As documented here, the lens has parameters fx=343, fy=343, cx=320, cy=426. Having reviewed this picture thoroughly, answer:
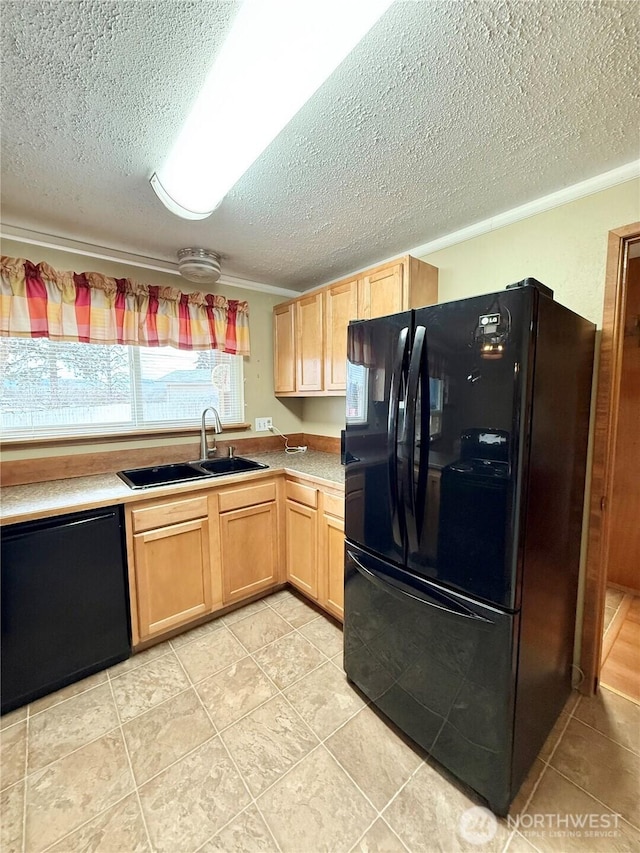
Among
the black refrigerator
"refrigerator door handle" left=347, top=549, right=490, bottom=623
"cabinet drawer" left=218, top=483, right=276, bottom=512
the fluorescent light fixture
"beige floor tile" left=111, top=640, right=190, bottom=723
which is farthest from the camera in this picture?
"cabinet drawer" left=218, top=483, right=276, bottom=512

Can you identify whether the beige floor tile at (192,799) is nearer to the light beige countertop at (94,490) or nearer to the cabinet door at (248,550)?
the cabinet door at (248,550)

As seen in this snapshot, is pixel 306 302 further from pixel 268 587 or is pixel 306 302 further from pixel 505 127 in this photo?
pixel 268 587

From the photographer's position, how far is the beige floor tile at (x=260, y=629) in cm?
202

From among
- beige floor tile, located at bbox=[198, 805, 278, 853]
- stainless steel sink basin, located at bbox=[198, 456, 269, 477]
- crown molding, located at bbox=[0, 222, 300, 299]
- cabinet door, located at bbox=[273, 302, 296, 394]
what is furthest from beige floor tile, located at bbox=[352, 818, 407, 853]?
crown molding, located at bbox=[0, 222, 300, 299]

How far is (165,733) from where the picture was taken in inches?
58.0

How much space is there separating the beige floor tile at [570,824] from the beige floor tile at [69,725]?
167cm

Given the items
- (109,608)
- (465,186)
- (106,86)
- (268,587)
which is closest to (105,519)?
(109,608)

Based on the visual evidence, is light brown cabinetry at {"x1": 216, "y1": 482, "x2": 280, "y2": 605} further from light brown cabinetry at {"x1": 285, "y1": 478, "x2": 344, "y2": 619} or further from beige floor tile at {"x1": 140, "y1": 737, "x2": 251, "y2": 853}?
beige floor tile at {"x1": 140, "y1": 737, "x2": 251, "y2": 853}

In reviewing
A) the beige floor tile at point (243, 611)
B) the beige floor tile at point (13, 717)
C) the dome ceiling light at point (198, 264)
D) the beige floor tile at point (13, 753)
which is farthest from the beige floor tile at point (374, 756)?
the dome ceiling light at point (198, 264)

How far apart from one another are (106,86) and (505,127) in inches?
52.3

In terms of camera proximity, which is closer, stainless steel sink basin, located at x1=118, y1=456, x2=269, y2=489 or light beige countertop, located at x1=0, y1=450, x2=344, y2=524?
light beige countertop, located at x1=0, y1=450, x2=344, y2=524

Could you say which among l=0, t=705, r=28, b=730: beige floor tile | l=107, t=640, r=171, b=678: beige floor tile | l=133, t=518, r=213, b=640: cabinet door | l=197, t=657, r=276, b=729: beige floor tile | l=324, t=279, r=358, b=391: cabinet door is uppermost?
l=324, t=279, r=358, b=391: cabinet door

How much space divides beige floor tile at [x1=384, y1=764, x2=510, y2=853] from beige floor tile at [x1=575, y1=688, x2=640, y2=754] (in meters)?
0.70

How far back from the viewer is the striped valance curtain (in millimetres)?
1915
